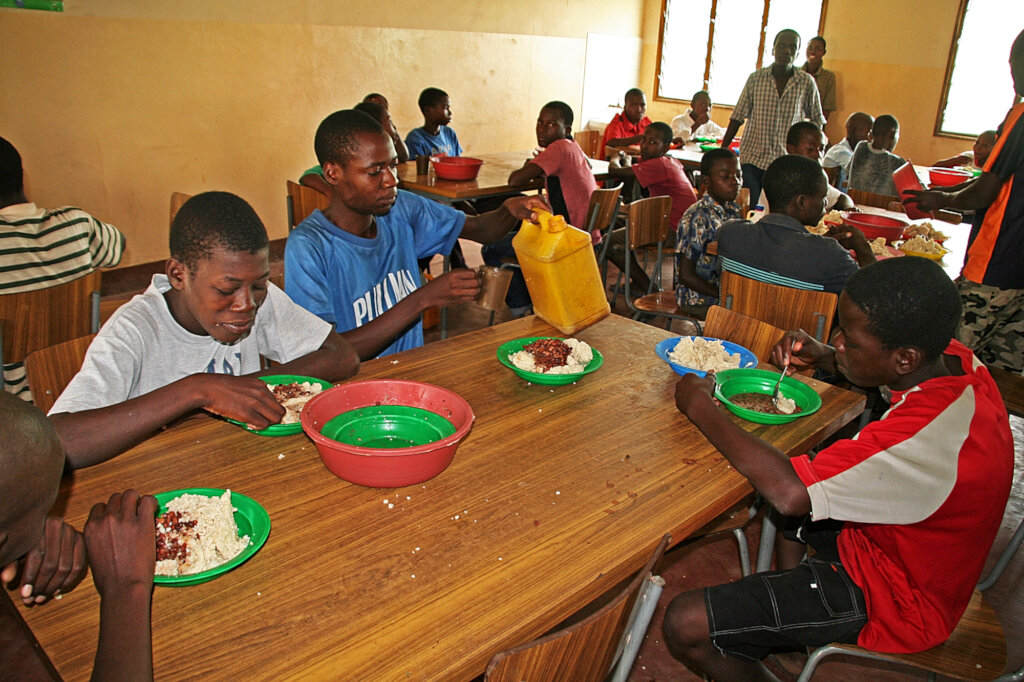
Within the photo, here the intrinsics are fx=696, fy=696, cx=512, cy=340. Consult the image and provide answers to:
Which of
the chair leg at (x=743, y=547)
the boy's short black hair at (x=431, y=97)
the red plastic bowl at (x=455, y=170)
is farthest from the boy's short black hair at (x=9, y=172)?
the boy's short black hair at (x=431, y=97)

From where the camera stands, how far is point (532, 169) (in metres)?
4.83

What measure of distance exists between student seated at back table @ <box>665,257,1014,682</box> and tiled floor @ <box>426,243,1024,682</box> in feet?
0.96

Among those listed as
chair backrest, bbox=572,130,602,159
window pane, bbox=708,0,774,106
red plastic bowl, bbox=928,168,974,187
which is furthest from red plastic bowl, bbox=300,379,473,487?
window pane, bbox=708,0,774,106

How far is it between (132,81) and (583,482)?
5361mm

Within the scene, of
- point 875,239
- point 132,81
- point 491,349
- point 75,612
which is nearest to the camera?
point 75,612

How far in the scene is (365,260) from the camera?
2.35 meters

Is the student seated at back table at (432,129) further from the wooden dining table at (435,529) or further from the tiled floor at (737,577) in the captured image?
the wooden dining table at (435,529)

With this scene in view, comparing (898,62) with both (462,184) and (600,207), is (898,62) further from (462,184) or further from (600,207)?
(462,184)

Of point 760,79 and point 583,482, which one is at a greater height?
point 760,79

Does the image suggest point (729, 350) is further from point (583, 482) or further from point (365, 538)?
point (365, 538)

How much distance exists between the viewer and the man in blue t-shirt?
2.12m

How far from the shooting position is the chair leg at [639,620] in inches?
41.4

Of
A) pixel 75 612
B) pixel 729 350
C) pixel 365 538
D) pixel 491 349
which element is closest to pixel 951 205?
pixel 729 350

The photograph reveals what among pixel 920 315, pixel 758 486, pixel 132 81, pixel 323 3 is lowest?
pixel 758 486
